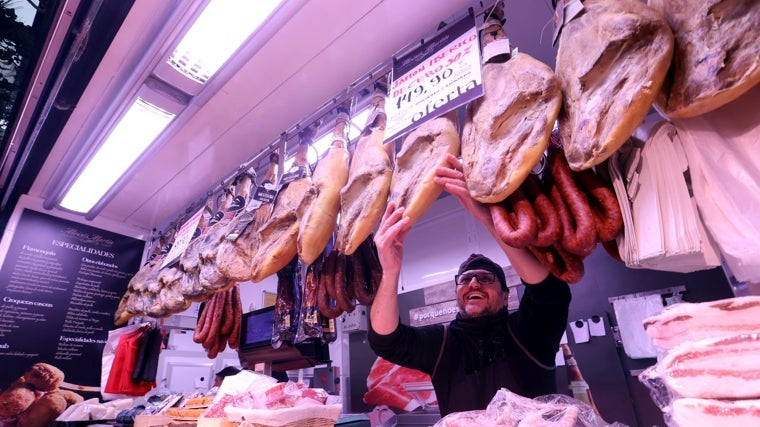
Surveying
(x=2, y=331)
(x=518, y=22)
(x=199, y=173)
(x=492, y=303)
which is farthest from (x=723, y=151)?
(x=2, y=331)

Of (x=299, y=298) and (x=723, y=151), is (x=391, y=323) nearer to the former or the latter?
(x=299, y=298)

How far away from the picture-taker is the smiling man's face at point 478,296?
270 centimetres

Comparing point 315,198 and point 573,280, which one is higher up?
point 315,198

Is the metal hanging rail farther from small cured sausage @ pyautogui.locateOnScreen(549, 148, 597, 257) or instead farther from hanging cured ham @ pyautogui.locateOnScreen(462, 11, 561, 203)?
small cured sausage @ pyautogui.locateOnScreen(549, 148, 597, 257)

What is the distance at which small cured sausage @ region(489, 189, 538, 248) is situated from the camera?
1.46 m

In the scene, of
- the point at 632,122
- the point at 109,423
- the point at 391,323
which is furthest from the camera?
the point at 109,423

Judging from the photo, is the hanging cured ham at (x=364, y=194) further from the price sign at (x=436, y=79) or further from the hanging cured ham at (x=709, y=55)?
the hanging cured ham at (x=709, y=55)

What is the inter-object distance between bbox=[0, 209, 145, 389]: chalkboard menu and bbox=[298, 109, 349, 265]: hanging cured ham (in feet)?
12.8

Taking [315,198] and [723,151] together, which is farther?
[315,198]

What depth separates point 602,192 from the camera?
4.86 feet

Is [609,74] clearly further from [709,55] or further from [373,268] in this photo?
[373,268]

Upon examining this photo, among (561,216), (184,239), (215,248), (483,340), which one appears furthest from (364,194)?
(184,239)

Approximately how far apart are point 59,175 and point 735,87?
5364 millimetres

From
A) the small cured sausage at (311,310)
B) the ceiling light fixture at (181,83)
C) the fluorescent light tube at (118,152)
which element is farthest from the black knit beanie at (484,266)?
the fluorescent light tube at (118,152)
